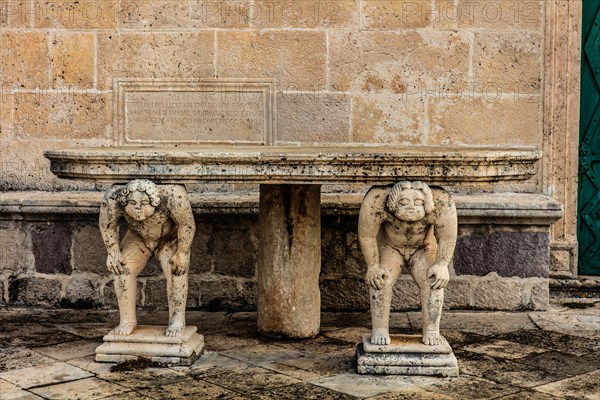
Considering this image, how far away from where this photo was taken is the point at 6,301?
248 inches

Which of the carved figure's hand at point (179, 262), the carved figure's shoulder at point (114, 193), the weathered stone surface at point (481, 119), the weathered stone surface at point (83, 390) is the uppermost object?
the weathered stone surface at point (481, 119)

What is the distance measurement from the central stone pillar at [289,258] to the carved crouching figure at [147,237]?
2.00ft

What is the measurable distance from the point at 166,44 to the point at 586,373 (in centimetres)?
349

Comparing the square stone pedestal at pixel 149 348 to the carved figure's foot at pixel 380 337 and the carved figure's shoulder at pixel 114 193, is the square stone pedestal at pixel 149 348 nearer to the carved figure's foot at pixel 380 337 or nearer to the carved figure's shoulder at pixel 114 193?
the carved figure's shoulder at pixel 114 193

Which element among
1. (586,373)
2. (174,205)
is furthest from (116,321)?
(586,373)

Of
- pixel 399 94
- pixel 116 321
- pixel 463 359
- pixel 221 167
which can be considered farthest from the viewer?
pixel 399 94

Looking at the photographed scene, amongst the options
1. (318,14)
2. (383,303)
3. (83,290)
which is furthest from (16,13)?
(383,303)

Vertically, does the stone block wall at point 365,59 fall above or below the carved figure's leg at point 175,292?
above

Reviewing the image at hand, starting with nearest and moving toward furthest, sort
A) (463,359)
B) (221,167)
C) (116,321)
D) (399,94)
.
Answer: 1. (221,167)
2. (463,359)
3. (116,321)
4. (399,94)

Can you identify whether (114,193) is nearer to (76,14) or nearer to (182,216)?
(182,216)

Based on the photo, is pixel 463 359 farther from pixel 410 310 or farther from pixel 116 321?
pixel 116 321

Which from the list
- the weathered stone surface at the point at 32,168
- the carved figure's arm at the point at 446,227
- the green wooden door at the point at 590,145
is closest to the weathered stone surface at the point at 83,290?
the weathered stone surface at the point at 32,168

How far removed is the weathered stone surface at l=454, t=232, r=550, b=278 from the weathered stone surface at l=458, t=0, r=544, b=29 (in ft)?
4.65

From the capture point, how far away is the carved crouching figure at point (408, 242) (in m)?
4.49
